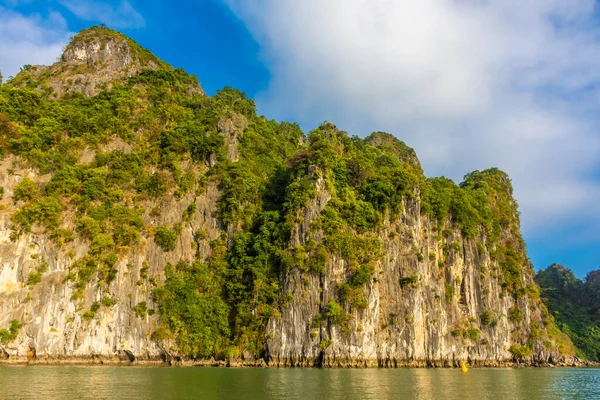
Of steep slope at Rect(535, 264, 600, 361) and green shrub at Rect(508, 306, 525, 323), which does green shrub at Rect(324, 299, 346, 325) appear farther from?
steep slope at Rect(535, 264, 600, 361)

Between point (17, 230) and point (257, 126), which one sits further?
point (257, 126)

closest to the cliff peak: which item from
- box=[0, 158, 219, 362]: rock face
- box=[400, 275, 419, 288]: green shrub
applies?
box=[0, 158, 219, 362]: rock face

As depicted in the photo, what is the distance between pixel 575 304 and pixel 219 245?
7549 cm

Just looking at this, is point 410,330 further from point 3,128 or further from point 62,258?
point 3,128

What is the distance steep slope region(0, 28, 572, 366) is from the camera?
131 ft

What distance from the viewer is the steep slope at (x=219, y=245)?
39.9 meters

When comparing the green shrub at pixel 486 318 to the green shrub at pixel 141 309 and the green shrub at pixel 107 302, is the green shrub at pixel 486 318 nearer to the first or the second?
the green shrub at pixel 141 309

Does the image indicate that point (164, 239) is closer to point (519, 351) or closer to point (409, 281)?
point (409, 281)

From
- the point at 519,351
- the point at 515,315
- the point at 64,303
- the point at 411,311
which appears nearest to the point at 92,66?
the point at 64,303

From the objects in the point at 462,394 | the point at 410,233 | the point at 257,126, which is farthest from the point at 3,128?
the point at 462,394

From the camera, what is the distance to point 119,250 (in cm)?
4253

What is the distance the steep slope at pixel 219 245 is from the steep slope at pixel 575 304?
66.6 feet

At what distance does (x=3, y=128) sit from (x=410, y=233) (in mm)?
43120

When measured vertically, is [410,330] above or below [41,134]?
below
